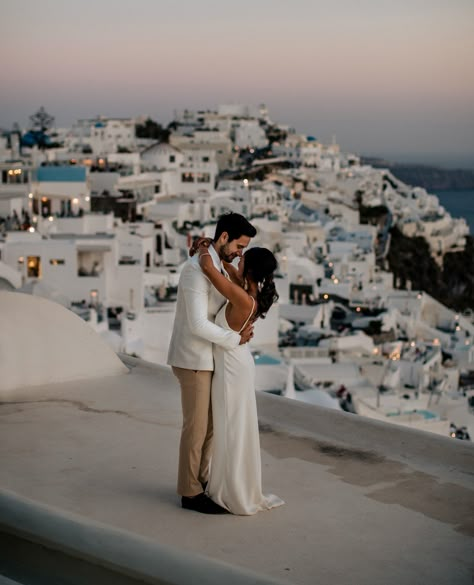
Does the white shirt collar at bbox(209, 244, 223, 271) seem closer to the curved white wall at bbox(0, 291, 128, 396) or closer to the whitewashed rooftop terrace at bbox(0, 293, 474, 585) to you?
the whitewashed rooftop terrace at bbox(0, 293, 474, 585)

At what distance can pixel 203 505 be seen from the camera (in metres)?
3.11

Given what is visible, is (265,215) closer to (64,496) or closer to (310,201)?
(310,201)

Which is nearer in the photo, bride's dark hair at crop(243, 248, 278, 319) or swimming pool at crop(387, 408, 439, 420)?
bride's dark hair at crop(243, 248, 278, 319)

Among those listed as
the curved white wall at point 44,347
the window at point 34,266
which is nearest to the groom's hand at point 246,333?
the curved white wall at point 44,347

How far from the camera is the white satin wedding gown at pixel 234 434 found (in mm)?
3039

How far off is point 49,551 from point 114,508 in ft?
2.23

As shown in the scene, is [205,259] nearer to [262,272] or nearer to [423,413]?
[262,272]

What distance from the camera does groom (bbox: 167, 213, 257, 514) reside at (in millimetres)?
3037

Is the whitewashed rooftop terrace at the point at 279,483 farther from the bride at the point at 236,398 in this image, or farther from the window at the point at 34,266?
the window at the point at 34,266

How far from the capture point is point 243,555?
2805 millimetres

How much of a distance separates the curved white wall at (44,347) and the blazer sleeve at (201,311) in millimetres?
1820

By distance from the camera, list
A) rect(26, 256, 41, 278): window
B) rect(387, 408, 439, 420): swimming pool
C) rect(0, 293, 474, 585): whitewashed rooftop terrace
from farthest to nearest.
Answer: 1. rect(26, 256, 41, 278): window
2. rect(387, 408, 439, 420): swimming pool
3. rect(0, 293, 474, 585): whitewashed rooftop terrace

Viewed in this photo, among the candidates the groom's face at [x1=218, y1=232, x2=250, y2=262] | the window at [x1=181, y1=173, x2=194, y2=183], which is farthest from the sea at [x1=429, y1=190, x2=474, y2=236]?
the groom's face at [x1=218, y1=232, x2=250, y2=262]

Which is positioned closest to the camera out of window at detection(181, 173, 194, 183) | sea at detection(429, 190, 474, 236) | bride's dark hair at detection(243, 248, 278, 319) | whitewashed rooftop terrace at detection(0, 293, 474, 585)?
whitewashed rooftop terrace at detection(0, 293, 474, 585)
